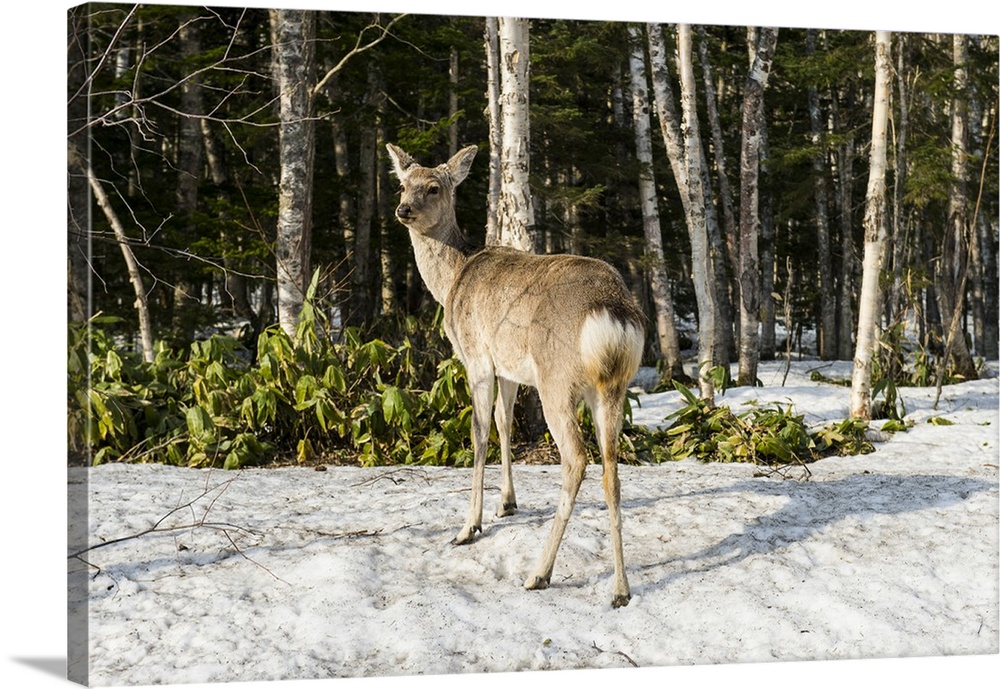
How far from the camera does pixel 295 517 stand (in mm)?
4684

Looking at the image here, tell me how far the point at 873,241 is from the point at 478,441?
131 inches

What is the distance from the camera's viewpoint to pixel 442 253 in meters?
4.96

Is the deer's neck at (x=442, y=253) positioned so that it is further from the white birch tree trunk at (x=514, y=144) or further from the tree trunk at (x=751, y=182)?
the tree trunk at (x=751, y=182)

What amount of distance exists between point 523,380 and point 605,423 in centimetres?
55

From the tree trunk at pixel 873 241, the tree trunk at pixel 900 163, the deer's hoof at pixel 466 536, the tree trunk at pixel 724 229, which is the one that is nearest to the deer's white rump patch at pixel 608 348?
the deer's hoof at pixel 466 536

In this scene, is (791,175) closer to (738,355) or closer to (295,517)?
(738,355)

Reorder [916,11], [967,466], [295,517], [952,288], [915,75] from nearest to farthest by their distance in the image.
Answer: [295,517], [916,11], [967,466], [915,75], [952,288]

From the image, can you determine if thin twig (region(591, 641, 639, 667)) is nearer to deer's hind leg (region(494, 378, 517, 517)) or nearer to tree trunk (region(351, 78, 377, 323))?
deer's hind leg (region(494, 378, 517, 517))

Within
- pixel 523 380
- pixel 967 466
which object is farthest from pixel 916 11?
pixel 523 380

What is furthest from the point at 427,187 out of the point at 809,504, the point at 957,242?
the point at 957,242

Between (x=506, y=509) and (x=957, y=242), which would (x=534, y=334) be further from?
(x=957, y=242)

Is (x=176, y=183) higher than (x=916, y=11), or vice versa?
(x=916, y=11)

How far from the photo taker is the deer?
389 centimetres

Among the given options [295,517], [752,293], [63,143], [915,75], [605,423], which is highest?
[915,75]
